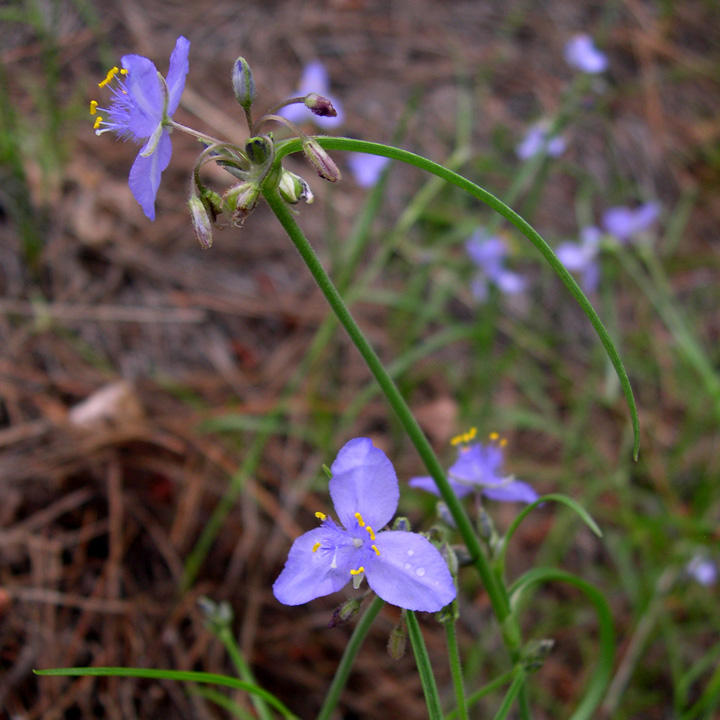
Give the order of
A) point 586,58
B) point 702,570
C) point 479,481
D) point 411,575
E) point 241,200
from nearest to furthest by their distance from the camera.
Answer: point 241,200 < point 411,575 < point 479,481 < point 702,570 < point 586,58

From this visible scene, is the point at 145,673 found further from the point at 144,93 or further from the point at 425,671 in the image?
the point at 144,93

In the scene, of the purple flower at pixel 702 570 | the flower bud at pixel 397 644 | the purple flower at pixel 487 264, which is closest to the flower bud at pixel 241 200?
the flower bud at pixel 397 644

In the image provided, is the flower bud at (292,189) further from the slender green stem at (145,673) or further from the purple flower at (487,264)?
the purple flower at (487,264)

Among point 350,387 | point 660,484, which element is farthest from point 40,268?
point 660,484

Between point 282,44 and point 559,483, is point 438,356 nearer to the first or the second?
point 559,483

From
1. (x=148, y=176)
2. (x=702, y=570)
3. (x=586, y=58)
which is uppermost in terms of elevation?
(x=586, y=58)

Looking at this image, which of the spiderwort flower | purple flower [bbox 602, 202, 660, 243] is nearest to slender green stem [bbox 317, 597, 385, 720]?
the spiderwort flower

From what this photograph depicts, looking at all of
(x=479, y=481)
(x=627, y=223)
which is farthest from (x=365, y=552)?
(x=627, y=223)
